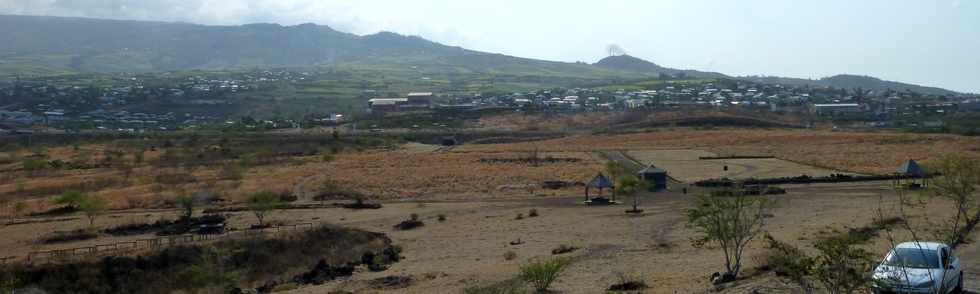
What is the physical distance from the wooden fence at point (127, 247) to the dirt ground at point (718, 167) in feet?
86.2

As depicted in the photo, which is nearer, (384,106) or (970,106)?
(970,106)

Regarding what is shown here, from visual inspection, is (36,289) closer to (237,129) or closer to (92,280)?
(92,280)

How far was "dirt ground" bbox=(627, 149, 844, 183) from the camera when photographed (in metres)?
51.4

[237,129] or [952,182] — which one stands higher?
[952,182]

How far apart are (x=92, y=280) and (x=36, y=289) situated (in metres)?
1.79

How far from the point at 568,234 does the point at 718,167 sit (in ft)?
93.5

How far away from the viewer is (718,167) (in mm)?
57000

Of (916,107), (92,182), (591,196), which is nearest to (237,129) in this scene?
(92,182)

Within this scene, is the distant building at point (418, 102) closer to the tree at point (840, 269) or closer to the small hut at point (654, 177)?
the small hut at point (654, 177)

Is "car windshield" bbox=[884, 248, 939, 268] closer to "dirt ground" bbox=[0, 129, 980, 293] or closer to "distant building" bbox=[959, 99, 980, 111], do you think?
"dirt ground" bbox=[0, 129, 980, 293]

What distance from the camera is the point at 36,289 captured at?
23938 millimetres

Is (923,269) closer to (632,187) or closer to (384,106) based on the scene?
(632,187)

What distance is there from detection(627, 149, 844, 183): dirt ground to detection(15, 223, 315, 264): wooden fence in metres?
26.3

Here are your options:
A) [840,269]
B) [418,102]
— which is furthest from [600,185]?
[418,102]
